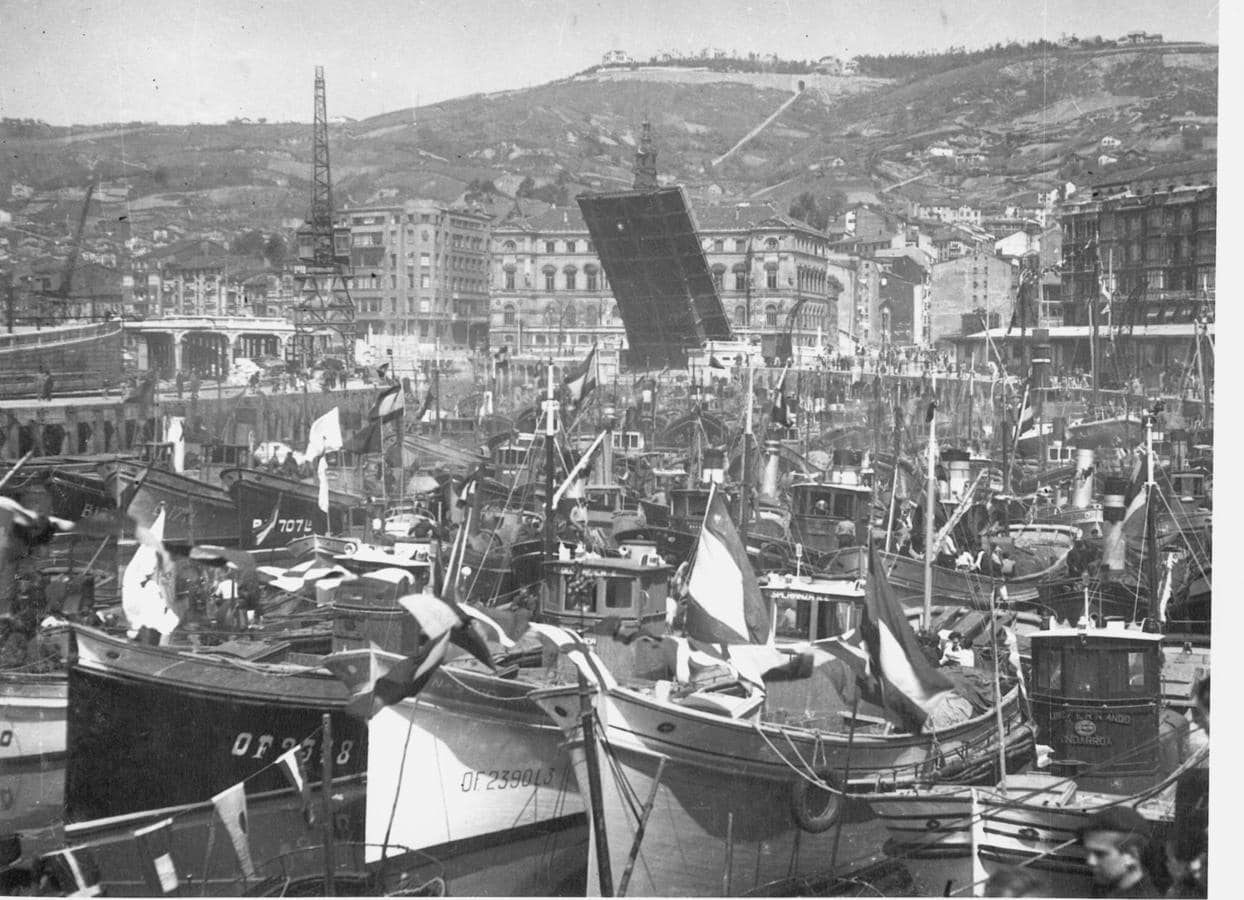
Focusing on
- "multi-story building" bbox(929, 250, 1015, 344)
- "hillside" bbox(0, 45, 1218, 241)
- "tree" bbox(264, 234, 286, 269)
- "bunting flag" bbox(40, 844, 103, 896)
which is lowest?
"bunting flag" bbox(40, 844, 103, 896)

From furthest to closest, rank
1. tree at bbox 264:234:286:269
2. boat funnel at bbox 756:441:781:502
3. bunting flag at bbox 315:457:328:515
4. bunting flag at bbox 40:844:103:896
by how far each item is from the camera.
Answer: boat funnel at bbox 756:441:781:502, tree at bbox 264:234:286:269, bunting flag at bbox 315:457:328:515, bunting flag at bbox 40:844:103:896

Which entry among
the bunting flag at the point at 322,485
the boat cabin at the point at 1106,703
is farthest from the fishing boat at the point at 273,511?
the boat cabin at the point at 1106,703

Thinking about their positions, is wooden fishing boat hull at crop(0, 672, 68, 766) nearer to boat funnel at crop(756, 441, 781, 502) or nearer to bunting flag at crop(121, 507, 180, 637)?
bunting flag at crop(121, 507, 180, 637)

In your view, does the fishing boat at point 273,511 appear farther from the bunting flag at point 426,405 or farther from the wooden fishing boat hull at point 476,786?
the wooden fishing boat hull at point 476,786

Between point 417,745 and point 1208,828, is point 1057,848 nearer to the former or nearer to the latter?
point 1208,828

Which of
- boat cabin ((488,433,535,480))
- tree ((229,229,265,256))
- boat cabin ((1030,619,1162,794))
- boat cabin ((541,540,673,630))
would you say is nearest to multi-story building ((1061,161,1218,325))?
boat cabin ((1030,619,1162,794))

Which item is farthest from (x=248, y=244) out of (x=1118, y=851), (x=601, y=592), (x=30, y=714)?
(x=1118, y=851)

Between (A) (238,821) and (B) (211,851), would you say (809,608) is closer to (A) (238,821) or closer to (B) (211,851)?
(A) (238,821)

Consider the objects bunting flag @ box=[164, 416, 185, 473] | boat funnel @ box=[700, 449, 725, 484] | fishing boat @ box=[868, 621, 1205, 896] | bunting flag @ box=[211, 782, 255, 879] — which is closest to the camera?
fishing boat @ box=[868, 621, 1205, 896]

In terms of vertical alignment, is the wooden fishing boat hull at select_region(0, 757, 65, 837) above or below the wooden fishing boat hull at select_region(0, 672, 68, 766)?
below
